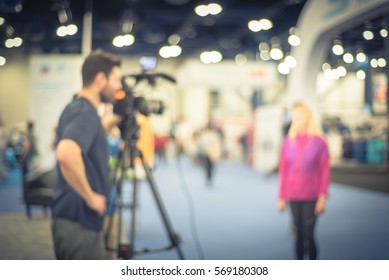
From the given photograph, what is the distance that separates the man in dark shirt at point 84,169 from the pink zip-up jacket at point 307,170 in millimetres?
1473

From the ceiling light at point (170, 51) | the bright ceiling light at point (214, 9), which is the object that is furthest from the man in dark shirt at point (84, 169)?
the ceiling light at point (170, 51)

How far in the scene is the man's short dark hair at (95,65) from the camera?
175 centimetres

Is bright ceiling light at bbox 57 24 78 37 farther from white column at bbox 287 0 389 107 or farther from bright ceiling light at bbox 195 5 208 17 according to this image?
bright ceiling light at bbox 195 5 208 17

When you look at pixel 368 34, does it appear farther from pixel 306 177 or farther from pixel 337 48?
pixel 306 177

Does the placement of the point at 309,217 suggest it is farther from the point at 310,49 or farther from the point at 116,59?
the point at 310,49

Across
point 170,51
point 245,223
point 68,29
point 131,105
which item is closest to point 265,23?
point 170,51

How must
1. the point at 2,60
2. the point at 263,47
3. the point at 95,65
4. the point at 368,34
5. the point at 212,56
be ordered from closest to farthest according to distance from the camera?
1. the point at 95,65
2. the point at 2,60
3. the point at 368,34
4. the point at 263,47
5. the point at 212,56

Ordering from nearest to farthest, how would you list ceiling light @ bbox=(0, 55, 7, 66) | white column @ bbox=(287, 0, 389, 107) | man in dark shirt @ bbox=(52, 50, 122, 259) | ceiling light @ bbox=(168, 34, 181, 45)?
man in dark shirt @ bbox=(52, 50, 122, 259) < ceiling light @ bbox=(0, 55, 7, 66) < white column @ bbox=(287, 0, 389, 107) < ceiling light @ bbox=(168, 34, 181, 45)

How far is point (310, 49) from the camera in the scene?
4629 mm

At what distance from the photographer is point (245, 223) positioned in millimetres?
4859

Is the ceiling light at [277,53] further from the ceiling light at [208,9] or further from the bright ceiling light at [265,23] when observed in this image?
the ceiling light at [208,9]

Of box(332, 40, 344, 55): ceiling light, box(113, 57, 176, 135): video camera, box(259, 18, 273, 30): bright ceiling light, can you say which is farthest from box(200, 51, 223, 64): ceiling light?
box(113, 57, 176, 135): video camera

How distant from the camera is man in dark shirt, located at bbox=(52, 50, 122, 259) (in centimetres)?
160

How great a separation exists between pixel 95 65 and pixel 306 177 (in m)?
1.65
